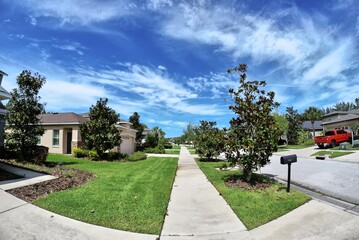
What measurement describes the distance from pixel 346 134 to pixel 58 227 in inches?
1281

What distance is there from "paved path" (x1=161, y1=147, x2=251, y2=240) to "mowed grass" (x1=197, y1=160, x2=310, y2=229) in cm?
21

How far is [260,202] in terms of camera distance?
6.45m

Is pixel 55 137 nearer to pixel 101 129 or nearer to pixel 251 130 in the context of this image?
pixel 101 129

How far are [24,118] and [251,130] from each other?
11371mm

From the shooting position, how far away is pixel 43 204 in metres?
5.64

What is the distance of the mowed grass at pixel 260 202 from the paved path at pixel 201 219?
0.70ft

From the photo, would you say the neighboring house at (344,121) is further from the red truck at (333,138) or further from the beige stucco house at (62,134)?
the beige stucco house at (62,134)

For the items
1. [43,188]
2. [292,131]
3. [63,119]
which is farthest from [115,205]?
[292,131]

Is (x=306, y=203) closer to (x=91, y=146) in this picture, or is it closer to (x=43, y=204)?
(x=43, y=204)

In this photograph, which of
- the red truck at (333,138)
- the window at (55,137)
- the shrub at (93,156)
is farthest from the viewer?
the red truck at (333,138)

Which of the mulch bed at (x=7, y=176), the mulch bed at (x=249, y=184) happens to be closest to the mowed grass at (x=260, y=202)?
the mulch bed at (x=249, y=184)

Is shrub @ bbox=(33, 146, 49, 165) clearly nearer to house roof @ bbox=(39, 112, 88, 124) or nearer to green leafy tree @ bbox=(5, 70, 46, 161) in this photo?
green leafy tree @ bbox=(5, 70, 46, 161)

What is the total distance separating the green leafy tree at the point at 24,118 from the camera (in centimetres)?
1255

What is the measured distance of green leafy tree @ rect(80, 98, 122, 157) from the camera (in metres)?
19.1
